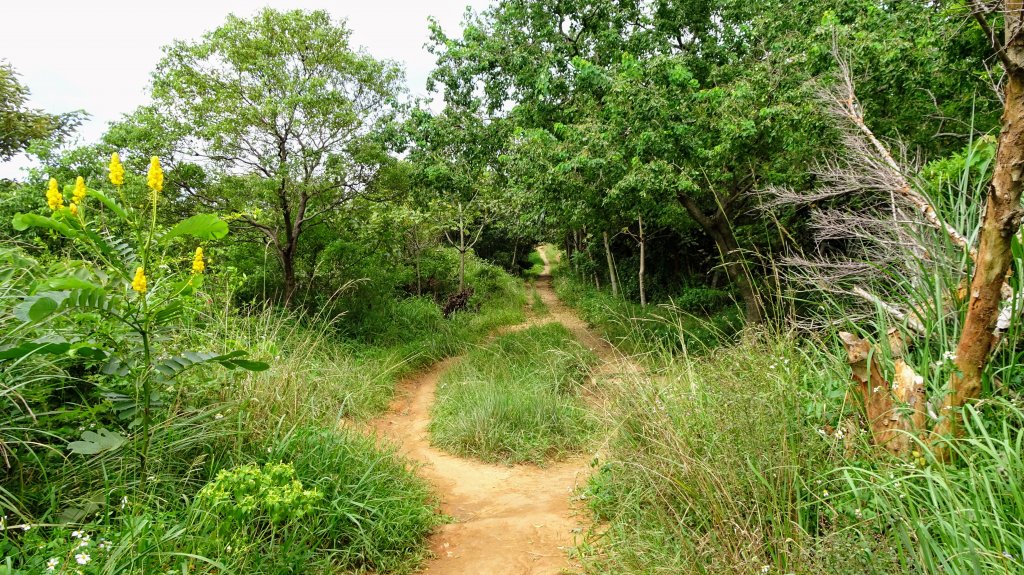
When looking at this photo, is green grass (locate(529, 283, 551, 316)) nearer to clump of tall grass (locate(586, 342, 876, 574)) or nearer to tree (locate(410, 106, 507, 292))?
tree (locate(410, 106, 507, 292))

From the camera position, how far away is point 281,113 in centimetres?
670

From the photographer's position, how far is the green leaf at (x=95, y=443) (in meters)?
2.00

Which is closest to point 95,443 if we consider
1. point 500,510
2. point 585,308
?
point 500,510

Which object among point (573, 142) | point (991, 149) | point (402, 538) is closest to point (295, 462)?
point (402, 538)

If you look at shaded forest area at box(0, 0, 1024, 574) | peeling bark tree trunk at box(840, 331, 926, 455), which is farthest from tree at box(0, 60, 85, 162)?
peeling bark tree trunk at box(840, 331, 926, 455)

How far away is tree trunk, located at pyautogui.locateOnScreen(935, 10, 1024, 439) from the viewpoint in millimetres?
1667

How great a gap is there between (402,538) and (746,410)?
227 cm

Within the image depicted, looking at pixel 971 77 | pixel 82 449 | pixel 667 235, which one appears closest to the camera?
pixel 82 449

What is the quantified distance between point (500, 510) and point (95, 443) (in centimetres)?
261

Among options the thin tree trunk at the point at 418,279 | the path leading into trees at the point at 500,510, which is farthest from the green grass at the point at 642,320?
the thin tree trunk at the point at 418,279

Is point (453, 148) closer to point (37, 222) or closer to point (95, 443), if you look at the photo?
point (37, 222)

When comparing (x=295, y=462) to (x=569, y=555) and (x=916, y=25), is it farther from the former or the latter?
(x=916, y=25)

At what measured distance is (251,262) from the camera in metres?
7.58

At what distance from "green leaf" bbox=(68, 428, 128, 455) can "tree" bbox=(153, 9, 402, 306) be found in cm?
491
